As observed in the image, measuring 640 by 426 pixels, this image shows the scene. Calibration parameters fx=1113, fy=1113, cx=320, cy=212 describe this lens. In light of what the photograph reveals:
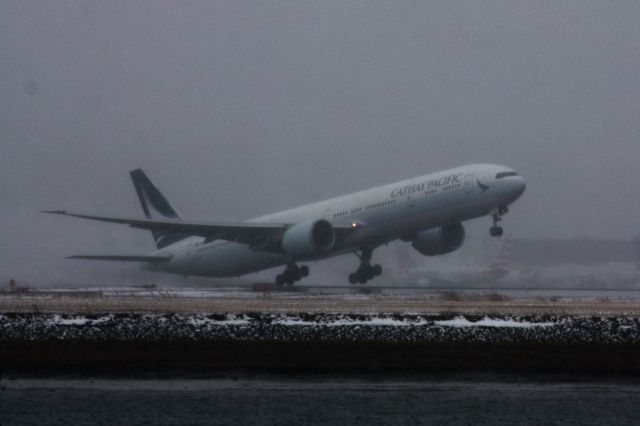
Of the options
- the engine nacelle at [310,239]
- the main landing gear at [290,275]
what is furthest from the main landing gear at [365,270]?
the engine nacelle at [310,239]

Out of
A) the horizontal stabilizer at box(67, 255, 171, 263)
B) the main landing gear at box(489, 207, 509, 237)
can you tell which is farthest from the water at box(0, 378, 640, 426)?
the horizontal stabilizer at box(67, 255, 171, 263)

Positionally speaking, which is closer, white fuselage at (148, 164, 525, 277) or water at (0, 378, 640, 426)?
water at (0, 378, 640, 426)

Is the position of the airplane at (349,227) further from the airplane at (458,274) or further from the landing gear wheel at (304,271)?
the airplane at (458,274)

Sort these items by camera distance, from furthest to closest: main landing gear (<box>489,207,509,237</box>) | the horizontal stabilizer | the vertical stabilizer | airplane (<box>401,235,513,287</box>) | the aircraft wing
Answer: airplane (<box>401,235,513,287</box>)
the vertical stabilizer
the horizontal stabilizer
the aircraft wing
main landing gear (<box>489,207,509,237</box>)

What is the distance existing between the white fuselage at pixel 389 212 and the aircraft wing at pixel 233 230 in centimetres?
103

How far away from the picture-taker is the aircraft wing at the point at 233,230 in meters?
66.5

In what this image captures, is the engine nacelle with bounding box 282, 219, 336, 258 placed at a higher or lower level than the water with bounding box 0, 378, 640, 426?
higher

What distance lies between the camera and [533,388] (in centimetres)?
2045

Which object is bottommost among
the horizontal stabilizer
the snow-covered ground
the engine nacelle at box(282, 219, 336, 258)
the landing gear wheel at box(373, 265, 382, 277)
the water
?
the water

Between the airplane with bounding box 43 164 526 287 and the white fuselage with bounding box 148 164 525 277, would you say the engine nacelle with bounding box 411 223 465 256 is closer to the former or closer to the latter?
the airplane with bounding box 43 164 526 287

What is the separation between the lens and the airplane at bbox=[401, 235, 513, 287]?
8738cm

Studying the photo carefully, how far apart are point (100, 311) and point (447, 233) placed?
118 feet

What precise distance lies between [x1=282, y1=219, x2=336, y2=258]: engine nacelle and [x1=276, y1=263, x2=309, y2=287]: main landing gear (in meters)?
3.00

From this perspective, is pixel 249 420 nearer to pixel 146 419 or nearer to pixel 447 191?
pixel 146 419
